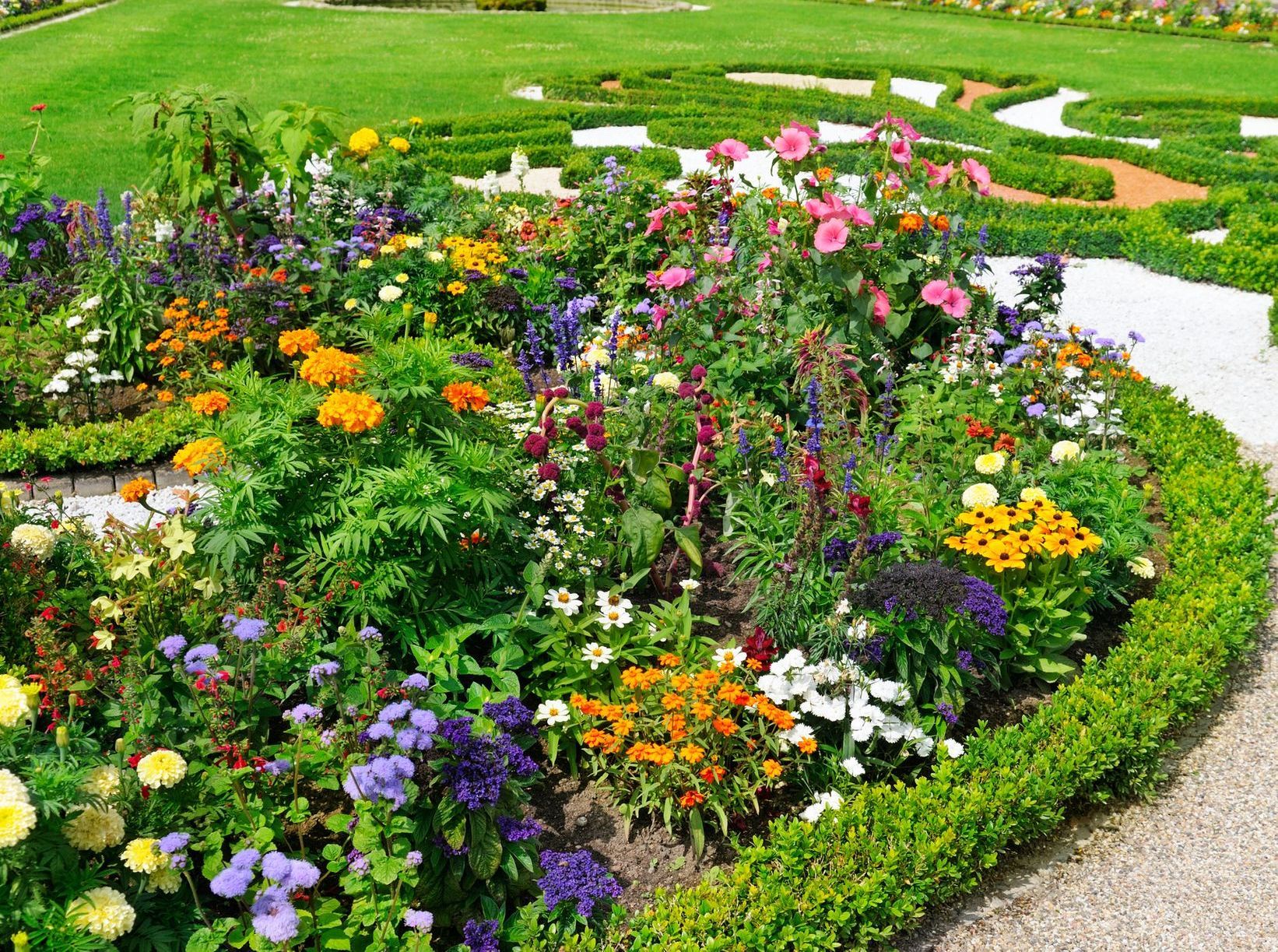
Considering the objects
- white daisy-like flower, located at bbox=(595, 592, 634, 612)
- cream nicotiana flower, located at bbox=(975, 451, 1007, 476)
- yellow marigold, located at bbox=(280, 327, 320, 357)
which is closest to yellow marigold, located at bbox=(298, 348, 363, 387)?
yellow marigold, located at bbox=(280, 327, 320, 357)

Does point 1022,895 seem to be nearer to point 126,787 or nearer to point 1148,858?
point 1148,858

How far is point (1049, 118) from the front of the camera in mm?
13516

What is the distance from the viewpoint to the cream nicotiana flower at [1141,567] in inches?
167

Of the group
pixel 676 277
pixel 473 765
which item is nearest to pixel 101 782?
pixel 473 765

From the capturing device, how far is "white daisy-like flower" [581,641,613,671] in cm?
350

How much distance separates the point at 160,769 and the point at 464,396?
1643 mm

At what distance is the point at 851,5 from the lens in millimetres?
24922

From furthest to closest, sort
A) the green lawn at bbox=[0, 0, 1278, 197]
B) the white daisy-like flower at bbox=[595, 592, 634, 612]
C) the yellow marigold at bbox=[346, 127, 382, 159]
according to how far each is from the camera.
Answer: the green lawn at bbox=[0, 0, 1278, 197]
the yellow marigold at bbox=[346, 127, 382, 159]
the white daisy-like flower at bbox=[595, 592, 634, 612]

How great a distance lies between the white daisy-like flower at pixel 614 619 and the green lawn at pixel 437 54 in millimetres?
6927

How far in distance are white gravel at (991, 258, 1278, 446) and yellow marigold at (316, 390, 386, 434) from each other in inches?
193

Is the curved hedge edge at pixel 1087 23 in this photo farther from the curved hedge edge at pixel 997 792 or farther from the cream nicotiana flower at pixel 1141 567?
the cream nicotiana flower at pixel 1141 567

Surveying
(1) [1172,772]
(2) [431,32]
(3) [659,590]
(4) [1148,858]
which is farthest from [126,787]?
(2) [431,32]

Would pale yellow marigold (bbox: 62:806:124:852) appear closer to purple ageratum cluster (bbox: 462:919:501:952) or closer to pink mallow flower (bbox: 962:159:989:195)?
purple ageratum cluster (bbox: 462:919:501:952)

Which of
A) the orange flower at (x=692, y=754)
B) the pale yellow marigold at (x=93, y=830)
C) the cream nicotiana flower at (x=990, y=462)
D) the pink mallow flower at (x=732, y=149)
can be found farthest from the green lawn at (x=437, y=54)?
the orange flower at (x=692, y=754)
